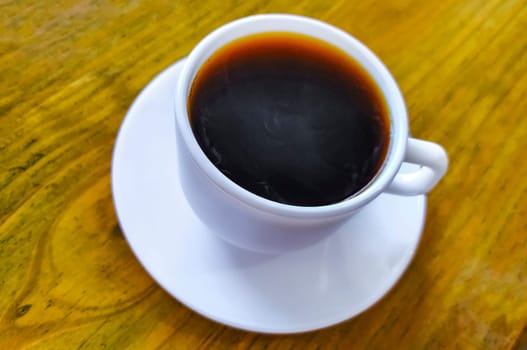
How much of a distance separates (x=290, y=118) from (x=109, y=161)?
21 cm

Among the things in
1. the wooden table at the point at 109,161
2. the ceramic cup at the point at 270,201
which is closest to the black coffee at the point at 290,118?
the ceramic cup at the point at 270,201

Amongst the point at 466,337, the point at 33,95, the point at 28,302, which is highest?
the point at 33,95

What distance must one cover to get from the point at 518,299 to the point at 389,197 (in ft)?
0.59

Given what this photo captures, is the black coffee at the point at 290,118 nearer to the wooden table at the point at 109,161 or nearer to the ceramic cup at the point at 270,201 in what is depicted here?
the ceramic cup at the point at 270,201

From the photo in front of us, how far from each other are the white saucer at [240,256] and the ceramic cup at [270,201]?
0.12ft

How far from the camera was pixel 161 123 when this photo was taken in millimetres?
612

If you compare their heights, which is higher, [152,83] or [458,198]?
[152,83]

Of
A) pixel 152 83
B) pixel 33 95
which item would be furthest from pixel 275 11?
pixel 33 95

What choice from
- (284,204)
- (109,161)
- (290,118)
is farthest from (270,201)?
(109,161)

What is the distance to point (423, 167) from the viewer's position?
0.53 m

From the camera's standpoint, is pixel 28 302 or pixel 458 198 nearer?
pixel 28 302

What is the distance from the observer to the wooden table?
1.72ft

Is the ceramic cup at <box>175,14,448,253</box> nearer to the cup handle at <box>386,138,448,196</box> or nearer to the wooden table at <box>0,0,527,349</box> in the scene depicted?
the cup handle at <box>386,138,448,196</box>

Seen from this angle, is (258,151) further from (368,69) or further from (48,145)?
(48,145)
